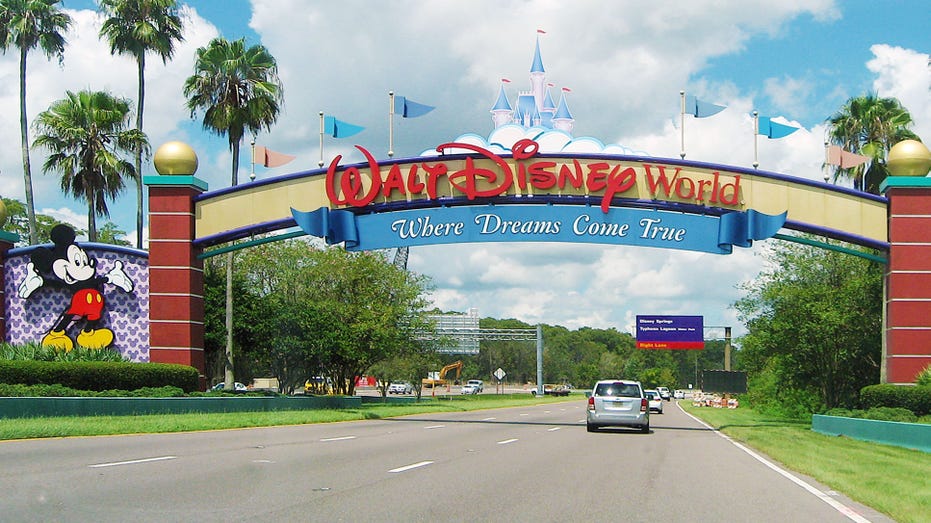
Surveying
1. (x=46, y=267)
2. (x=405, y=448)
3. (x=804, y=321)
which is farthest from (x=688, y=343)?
(x=405, y=448)

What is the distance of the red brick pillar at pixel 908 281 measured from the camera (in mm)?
30312

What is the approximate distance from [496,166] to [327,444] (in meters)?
14.8

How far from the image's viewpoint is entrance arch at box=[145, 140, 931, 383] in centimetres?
3191

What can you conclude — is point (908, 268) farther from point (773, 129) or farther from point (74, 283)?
point (74, 283)

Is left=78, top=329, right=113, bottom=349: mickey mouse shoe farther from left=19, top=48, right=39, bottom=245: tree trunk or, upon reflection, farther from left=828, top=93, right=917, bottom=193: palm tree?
left=828, top=93, right=917, bottom=193: palm tree

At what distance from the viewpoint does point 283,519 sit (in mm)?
10148

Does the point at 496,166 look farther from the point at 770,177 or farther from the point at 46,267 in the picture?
the point at 46,267

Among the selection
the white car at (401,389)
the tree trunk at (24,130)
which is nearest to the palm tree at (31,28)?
the tree trunk at (24,130)

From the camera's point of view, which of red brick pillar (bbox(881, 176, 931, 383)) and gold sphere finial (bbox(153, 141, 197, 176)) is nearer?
red brick pillar (bbox(881, 176, 931, 383))

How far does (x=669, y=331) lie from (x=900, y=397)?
39470 millimetres

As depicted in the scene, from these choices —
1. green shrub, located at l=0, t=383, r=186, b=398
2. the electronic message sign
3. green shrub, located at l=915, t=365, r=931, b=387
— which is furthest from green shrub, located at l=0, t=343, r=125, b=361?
the electronic message sign

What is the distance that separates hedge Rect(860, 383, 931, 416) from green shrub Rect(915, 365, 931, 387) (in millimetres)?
276

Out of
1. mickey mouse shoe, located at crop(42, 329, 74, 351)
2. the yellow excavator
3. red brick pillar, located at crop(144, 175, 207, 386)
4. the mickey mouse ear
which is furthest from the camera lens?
the yellow excavator

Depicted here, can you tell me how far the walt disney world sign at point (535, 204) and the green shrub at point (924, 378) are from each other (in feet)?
14.1
